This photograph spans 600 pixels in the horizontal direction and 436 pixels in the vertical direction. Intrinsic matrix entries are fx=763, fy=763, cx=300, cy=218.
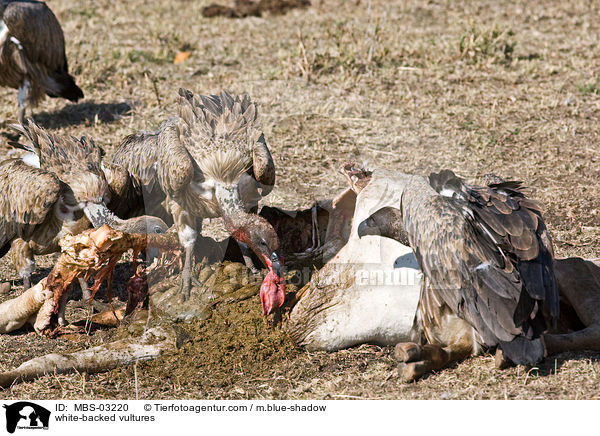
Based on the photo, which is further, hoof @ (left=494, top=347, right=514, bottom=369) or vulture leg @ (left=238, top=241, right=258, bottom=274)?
vulture leg @ (left=238, top=241, right=258, bottom=274)

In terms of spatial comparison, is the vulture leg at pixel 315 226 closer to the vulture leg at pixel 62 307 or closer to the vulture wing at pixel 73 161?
the vulture wing at pixel 73 161

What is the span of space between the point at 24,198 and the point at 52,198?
0.23m

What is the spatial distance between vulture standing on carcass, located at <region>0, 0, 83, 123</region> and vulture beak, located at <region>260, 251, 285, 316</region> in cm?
505

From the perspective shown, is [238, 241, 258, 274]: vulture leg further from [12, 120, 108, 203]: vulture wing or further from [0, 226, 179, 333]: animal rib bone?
[12, 120, 108, 203]: vulture wing

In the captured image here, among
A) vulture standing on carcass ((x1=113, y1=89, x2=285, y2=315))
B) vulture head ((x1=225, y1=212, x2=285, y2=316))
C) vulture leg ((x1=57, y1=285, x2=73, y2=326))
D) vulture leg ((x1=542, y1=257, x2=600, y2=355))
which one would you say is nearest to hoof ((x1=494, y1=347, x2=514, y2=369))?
vulture leg ((x1=542, y1=257, x2=600, y2=355))

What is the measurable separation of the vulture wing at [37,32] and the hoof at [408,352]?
250 inches

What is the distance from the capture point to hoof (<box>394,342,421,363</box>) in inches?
168

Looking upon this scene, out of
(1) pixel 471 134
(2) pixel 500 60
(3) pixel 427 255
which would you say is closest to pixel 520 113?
(1) pixel 471 134

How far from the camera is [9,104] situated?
9414mm

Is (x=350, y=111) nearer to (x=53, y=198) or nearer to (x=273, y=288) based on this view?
(x=53, y=198)

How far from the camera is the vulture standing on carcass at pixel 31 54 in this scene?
28.3ft
